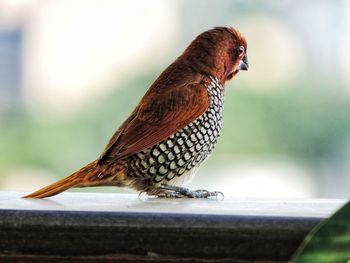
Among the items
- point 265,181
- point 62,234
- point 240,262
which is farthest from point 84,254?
point 265,181

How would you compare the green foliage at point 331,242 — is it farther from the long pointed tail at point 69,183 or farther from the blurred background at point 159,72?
the blurred background at point 159,72

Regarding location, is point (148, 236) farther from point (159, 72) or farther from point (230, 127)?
point (159, 72)

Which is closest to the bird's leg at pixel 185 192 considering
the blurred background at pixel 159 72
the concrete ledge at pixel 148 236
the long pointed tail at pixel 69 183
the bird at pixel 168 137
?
the bird at pixel 168 137

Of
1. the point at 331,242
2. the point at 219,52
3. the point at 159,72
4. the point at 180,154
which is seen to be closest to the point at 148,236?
the point at 331,242

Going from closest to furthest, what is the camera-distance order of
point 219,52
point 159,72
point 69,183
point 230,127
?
1. point 69,183
2. point 219,52
3. point 230,127
4. point 159,72

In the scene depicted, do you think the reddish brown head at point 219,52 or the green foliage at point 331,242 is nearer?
the green foliage at point 331,242

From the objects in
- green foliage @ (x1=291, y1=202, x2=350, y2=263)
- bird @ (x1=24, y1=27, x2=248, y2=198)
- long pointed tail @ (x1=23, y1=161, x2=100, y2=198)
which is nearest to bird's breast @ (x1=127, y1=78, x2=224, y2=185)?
bird @ (x1=24, y1=27, x2=248, y2=198)
